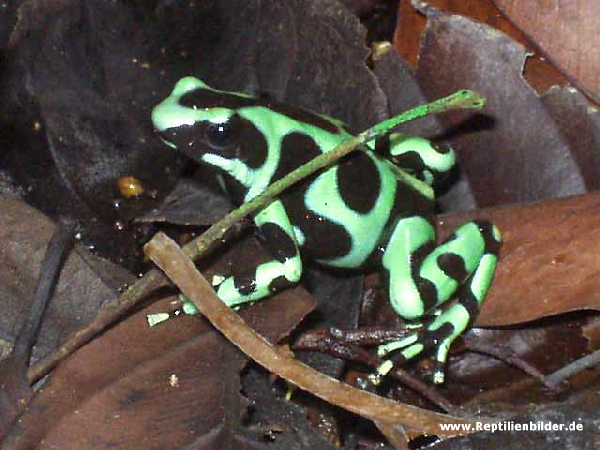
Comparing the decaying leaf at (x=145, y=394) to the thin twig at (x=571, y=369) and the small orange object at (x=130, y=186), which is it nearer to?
the small orange object at (x=130, y=186)

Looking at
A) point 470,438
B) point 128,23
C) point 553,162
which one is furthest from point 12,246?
point 553,162

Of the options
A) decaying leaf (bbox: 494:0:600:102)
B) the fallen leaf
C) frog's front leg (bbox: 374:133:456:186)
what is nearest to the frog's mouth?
frog's front leg (bbox: 374:133:456:186)

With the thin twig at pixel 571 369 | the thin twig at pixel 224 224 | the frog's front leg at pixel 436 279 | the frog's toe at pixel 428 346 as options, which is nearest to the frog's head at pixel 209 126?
the thin twig at pixel 224 224

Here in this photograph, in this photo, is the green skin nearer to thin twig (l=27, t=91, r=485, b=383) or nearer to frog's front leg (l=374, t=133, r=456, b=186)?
frog's front leg (l=374, t=133, r=456, b=186)

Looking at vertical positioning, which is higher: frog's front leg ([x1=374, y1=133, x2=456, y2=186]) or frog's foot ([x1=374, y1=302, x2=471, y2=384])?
frog's front leg ([x1=374, y1=133, x2=456, y2=186])

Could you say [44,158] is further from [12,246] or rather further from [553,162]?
[553,162]

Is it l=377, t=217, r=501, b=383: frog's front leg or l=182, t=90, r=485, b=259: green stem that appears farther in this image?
l=377, t=217, r=501, b=383: frog's front leg

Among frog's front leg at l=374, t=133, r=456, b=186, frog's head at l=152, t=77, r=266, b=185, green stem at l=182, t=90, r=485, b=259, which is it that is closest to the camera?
green stem at l=182, t=90, r=485, b=259
